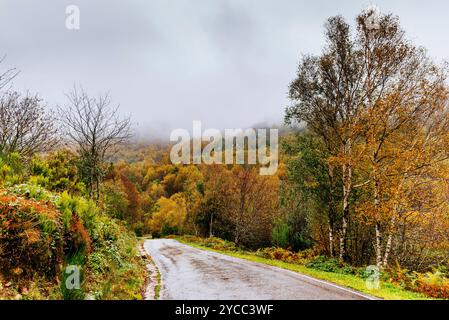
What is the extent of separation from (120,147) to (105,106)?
11.1ft

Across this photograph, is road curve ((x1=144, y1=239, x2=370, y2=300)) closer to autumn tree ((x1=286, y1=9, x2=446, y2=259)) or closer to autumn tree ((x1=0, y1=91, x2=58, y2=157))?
autumn tree ((x1=286, y1=9, x2=446, y2=259))

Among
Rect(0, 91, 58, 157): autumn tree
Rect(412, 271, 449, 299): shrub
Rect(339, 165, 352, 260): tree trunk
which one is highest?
Rect(0, 91, 58, 157): autumn tree

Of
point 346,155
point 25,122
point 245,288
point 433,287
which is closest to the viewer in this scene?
point 245,288

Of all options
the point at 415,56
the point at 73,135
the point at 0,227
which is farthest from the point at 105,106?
the point at 415,56

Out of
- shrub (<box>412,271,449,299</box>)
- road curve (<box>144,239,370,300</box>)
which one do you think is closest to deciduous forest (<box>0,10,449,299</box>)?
shrub (<box>412,271,449,299</box>)

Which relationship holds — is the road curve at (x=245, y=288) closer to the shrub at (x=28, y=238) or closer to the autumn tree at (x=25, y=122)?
the shrub at (x=28, y=238)

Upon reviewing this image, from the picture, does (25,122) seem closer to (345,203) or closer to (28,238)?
(28,238)

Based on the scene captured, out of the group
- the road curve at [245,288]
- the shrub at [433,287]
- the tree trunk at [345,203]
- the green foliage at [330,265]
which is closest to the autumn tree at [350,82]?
the tree trunk at [345,203]

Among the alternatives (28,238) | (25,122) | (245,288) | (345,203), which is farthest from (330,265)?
(25,122)

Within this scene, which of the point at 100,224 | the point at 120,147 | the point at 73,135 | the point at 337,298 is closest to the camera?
the point at 337,298

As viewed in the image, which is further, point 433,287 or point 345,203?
point 345,203

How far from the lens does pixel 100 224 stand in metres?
13.1

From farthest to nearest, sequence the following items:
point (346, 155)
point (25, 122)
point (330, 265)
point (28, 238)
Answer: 1. point (25, 122)
2. point (346, 155)
3. point (330, 265)
4. point (28, 238)
